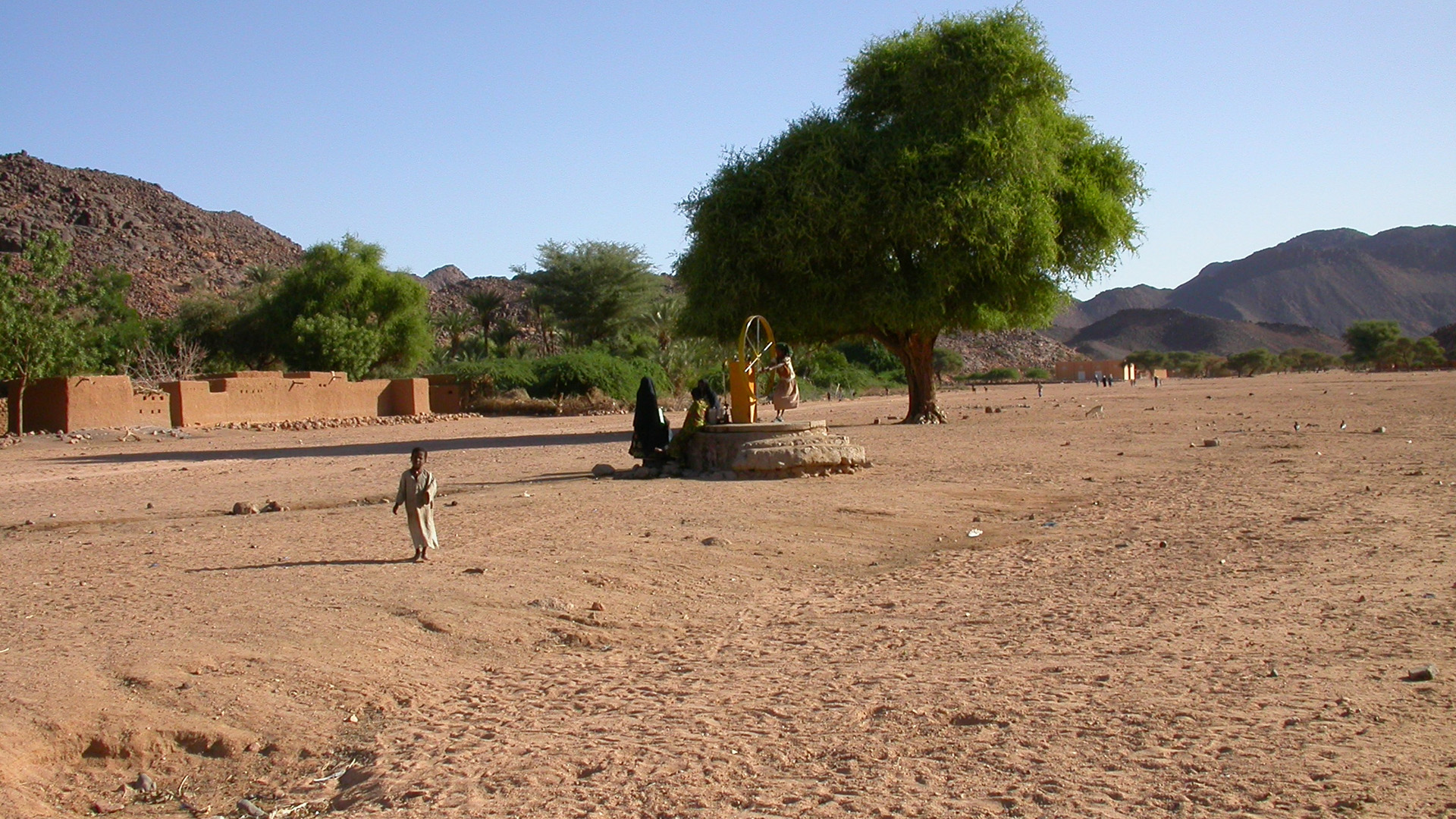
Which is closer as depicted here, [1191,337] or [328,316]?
[328,316]

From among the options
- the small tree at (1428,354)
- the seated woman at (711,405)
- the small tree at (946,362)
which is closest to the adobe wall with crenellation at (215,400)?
the seated woman at (711,405)

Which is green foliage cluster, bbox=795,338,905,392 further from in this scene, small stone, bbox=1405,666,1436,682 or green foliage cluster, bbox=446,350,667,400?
small stone, bbox=1405,666,1436,682

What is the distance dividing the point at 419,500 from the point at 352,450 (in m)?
16.1

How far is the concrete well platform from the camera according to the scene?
15.8 m

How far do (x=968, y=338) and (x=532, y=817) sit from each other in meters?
133

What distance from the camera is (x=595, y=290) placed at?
65438 mm

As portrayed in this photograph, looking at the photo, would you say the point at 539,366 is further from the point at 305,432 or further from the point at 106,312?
the point at 106,312

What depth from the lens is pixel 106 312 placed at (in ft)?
176

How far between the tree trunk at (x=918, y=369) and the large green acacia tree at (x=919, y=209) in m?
1.26

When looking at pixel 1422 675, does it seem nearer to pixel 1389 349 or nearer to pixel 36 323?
pixel 36 323

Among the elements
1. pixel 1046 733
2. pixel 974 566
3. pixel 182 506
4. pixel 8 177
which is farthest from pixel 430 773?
pixel 8 177

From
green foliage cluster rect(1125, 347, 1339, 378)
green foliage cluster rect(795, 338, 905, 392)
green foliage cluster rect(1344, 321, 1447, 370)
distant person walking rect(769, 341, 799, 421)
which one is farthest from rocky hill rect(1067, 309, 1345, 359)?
distant person walking rect(769, 341, 799, 421)

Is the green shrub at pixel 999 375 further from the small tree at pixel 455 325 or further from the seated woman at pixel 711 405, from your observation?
the seated woman at pixel 711 405

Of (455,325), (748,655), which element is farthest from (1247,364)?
(748,655)
